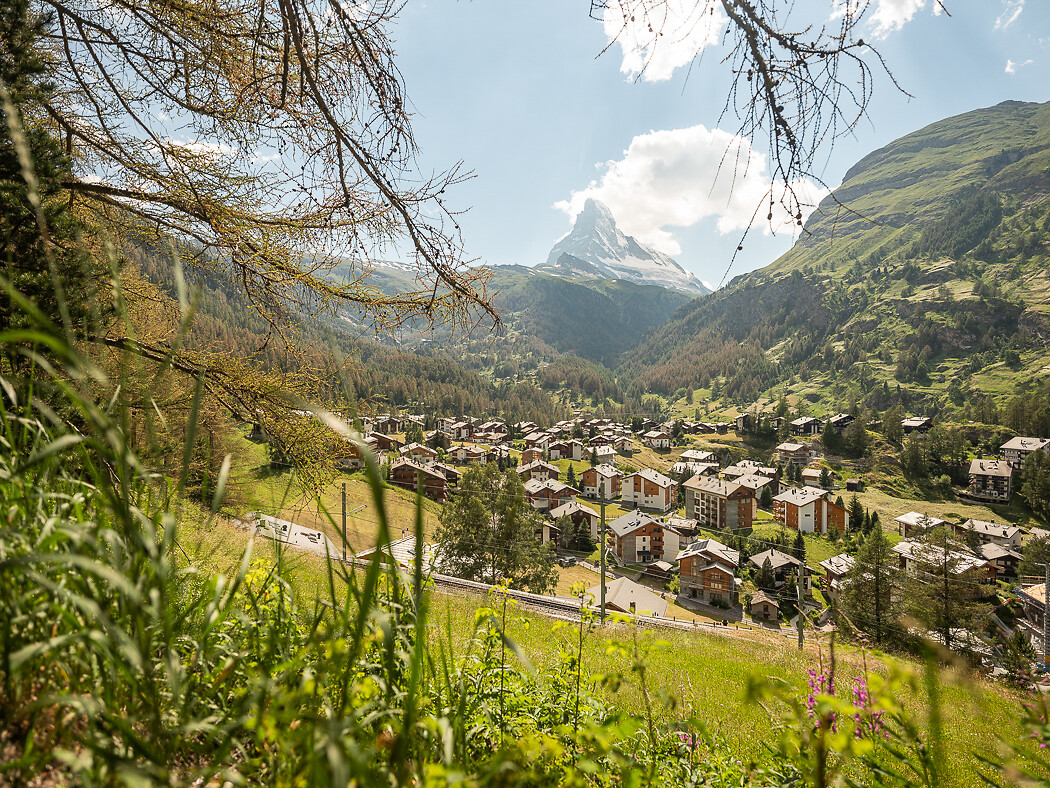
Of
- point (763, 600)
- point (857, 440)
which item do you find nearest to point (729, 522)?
point (763, 600)

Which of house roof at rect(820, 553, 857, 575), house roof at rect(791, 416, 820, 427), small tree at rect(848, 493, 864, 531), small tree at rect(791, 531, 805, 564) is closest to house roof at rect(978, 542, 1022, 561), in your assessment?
small tree at rect(848, 493, 864, 531)

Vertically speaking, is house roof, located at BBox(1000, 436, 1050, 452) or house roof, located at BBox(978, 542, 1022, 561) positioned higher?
house roof, located at BBox(1000, 436, 1050, 452)

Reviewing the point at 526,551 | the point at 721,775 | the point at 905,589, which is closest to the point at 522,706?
the point at 721,775

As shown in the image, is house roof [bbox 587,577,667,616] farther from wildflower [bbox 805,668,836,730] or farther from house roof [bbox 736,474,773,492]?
house roof [bbox 736,474,773,492]

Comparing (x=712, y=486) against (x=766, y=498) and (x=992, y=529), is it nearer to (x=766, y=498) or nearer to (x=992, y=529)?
(x=766, y=498)

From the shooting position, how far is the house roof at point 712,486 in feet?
162

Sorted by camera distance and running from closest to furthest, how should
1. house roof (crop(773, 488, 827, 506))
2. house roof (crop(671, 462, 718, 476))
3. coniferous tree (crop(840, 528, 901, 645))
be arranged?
coniferous tree (crop(840, 528, 901, 645)) < house roof (crop(773, 488, 827, 506)) < house roof (crop(671, 462, 718, 476))

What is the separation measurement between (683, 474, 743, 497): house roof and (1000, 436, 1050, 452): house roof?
→ 45.2m

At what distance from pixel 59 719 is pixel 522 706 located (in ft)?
4.78

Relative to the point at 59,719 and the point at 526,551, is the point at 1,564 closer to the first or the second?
the point at 59,719

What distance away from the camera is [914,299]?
114 metres

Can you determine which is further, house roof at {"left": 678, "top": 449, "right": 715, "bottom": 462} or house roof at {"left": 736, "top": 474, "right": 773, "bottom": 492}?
house roof at {"left": 678, "top": 449, "right": 715, "bottom": 462}

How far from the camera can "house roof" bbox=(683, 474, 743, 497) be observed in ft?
162

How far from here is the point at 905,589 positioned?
22.4 m
